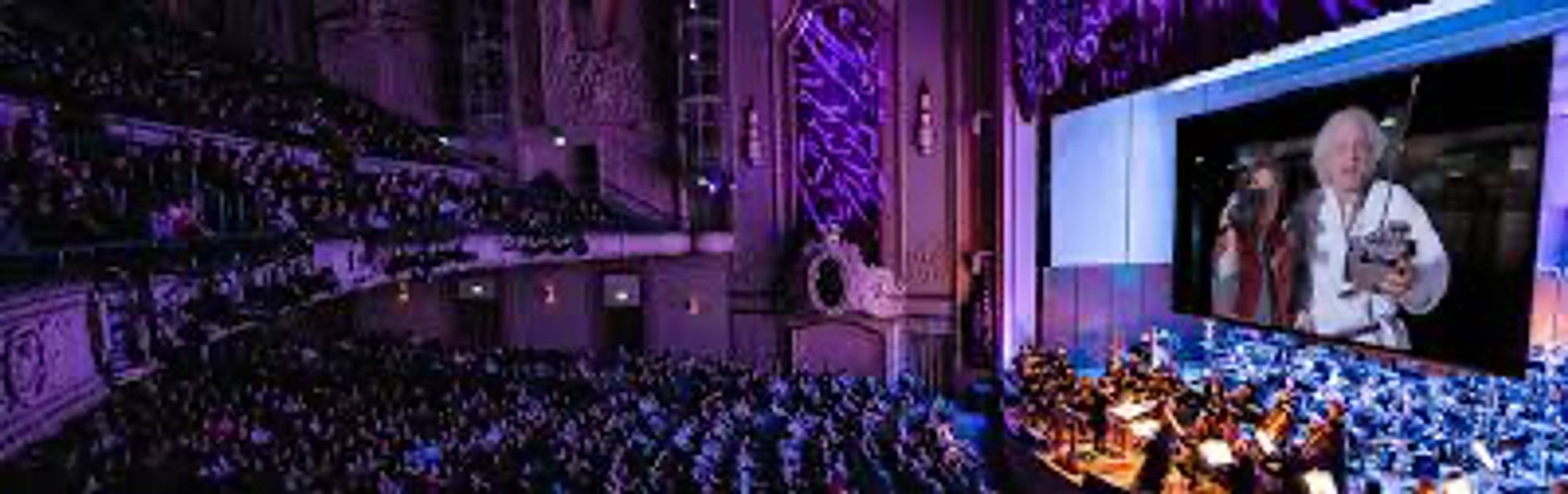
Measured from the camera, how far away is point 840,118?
2373 cm

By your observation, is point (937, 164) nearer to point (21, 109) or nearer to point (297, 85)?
point (297, 85)

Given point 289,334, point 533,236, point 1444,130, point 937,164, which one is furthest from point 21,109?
point 937,164

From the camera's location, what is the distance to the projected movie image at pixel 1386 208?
418 inches

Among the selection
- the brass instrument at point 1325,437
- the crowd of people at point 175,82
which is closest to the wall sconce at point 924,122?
the crowd of people at point 175,82

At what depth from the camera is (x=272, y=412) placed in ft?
45.0

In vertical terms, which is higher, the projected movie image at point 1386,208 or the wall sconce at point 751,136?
the wall sconce at point 751,136

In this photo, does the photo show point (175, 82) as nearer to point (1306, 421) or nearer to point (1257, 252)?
point (1257, 252)

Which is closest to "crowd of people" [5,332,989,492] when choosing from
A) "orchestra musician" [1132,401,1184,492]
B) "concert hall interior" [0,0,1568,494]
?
"concert hall interior" [0,0,1568,494]

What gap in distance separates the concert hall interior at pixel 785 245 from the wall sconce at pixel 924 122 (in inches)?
2.8

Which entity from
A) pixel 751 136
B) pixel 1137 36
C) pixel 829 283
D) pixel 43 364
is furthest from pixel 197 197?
pixel 751 136

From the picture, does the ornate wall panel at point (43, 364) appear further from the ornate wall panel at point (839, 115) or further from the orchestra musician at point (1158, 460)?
the ornate wall panel at point (839, 115)

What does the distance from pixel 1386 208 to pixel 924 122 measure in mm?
11017

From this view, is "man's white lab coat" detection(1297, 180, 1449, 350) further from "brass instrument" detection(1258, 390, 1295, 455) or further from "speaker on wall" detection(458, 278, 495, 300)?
"speaker on wall" detection(458, 278, 495, 300)

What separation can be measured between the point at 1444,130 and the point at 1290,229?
3006 mm
